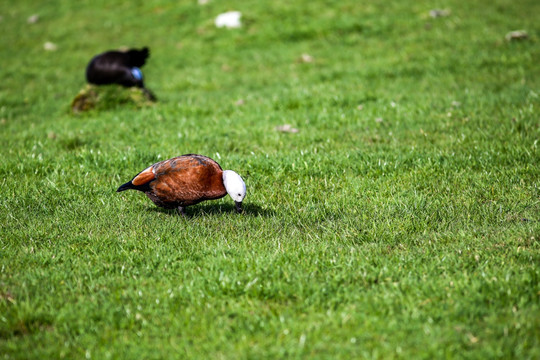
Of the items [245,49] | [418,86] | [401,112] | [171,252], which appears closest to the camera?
[171,252]

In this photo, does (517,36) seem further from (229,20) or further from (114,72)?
(114,72)

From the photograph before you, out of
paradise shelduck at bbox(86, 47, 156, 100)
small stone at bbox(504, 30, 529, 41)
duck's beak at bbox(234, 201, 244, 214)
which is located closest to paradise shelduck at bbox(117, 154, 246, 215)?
duck's beak at bbox(234, 201, 244, 214)

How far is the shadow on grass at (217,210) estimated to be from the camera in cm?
631

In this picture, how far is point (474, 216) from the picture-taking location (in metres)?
5.87

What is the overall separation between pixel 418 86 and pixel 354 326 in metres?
8.93

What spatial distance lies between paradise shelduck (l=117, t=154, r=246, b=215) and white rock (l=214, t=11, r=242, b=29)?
1298 centimetres

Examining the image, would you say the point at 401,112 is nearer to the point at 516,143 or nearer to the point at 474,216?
the point at 516,143

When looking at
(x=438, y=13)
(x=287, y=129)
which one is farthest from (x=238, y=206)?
(x=438, y=13)

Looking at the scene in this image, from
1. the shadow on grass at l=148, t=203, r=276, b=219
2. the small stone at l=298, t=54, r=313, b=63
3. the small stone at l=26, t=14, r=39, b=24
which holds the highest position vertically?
the small stone at l=26, t=14, r=39, b=24

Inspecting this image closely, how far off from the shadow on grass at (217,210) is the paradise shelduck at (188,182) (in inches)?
14.3

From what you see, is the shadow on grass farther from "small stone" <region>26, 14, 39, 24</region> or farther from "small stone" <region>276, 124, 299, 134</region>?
"small stone" <region>26, 14, 39, 24</region>

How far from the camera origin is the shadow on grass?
6309 millimetres

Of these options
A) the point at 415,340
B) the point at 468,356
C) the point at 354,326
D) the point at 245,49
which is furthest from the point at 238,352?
the point at 245,49

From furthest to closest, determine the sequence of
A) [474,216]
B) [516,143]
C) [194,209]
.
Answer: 1. [516,143]
2. [194,209]
3. [474,216]
